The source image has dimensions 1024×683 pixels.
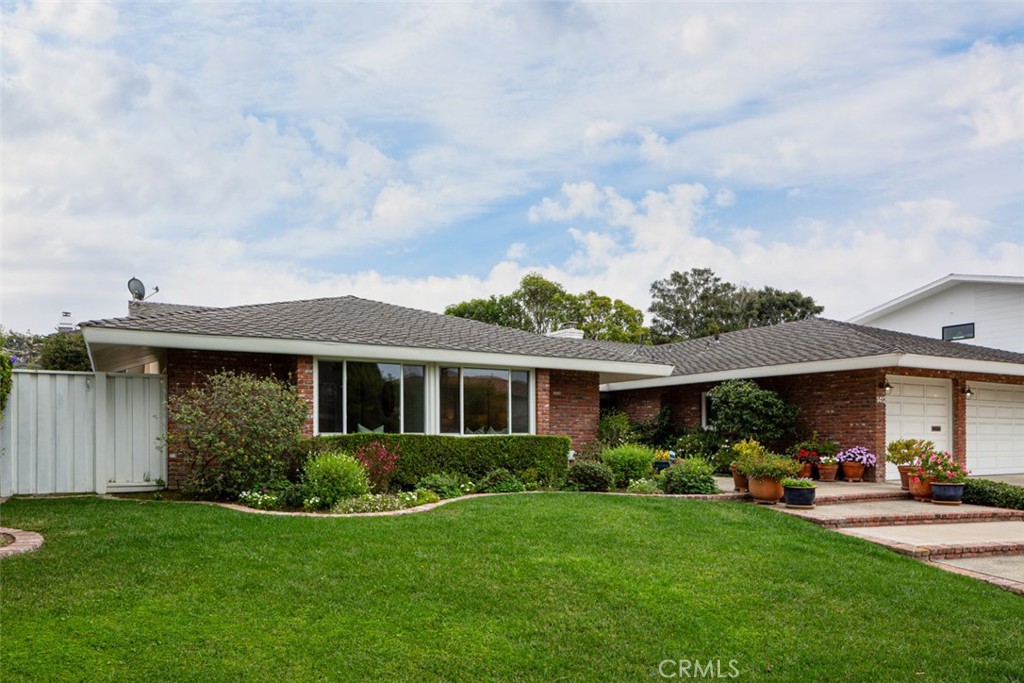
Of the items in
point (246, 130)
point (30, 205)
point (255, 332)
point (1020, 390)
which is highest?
point (246, 130)

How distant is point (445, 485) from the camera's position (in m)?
11.7

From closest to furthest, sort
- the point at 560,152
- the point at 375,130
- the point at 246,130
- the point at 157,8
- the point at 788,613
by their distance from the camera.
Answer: the point at 788,613 < the point at 157,8 < the point at 246,130 < the point at 375,130 < the point at 560,152

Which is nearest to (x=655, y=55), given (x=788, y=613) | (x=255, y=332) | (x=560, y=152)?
(x=560, y=152)

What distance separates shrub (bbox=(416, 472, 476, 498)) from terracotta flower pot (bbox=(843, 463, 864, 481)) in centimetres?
876

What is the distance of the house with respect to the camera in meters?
12.0

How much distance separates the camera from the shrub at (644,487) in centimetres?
1242

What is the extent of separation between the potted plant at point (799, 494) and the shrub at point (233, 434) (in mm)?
8129

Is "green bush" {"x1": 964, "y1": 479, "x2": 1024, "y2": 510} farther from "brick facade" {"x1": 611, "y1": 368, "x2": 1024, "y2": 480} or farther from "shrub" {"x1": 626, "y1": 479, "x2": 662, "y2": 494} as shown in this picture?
"shrub" {"x1": 626, "y1": 479, "x2": 662, "y2": 494}

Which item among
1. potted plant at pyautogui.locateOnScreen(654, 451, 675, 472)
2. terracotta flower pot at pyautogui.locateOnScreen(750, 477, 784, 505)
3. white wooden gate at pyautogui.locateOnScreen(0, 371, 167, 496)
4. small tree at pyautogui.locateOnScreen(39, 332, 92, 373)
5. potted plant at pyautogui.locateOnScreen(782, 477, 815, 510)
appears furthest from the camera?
small tree at pyautogui.locateOnScreen(39, 332, 92, 373)

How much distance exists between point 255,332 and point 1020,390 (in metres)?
19.8

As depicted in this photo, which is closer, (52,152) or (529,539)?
(529,539)

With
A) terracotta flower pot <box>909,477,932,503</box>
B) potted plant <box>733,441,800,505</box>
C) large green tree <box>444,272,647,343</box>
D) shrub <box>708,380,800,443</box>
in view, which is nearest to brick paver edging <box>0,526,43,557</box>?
potted plant <box>733,441,800,505</box>

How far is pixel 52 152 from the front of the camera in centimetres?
1109

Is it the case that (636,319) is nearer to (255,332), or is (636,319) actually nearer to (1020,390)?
(1020,390)
